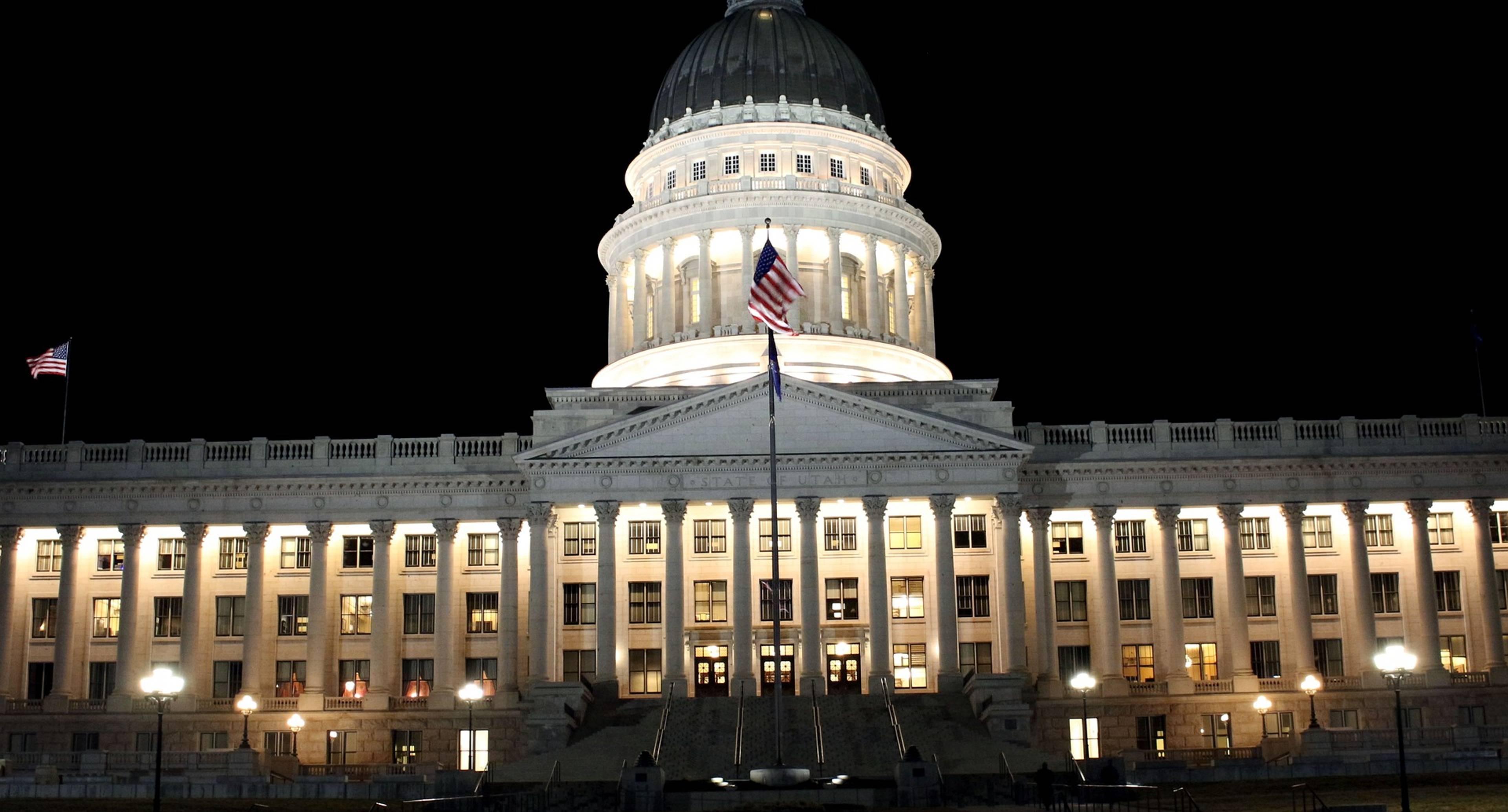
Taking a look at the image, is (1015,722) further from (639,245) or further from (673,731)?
(639,245)

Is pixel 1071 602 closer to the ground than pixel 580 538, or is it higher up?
closer to the ground

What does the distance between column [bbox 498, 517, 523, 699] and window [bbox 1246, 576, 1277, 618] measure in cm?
3078

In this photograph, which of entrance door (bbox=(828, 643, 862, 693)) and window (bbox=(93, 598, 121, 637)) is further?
window (bbox=(93, 598, 121, 637))

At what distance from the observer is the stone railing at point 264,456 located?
70.4m

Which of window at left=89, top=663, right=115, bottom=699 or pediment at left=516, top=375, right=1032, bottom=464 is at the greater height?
pediment at left=516, top=375, right=1032, bottom=464

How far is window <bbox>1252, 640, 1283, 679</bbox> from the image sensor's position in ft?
227

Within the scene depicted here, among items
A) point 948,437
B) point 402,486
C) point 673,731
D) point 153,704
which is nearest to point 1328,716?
point 948,437

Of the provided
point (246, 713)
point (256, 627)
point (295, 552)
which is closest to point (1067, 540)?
point (295, 552)

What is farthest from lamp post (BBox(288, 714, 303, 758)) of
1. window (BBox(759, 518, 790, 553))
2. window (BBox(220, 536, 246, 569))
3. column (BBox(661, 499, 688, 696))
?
window (BBox(759, 518, 790, 553))

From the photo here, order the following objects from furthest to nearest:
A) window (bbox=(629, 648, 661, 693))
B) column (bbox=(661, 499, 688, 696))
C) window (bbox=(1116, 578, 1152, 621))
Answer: window (bbox=(1116, 578, 1152, 621)) → window (bbox=(629, 648, 661, 693)) → column (bbox=(661, 499, 688, 696))

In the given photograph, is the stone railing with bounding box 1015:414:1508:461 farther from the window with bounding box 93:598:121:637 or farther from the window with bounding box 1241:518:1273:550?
the window with bounding box 93:598:121:637

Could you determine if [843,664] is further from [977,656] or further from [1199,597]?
[1199,597]

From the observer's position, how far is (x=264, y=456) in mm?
70688

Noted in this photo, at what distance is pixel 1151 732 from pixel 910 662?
10.1 meters
